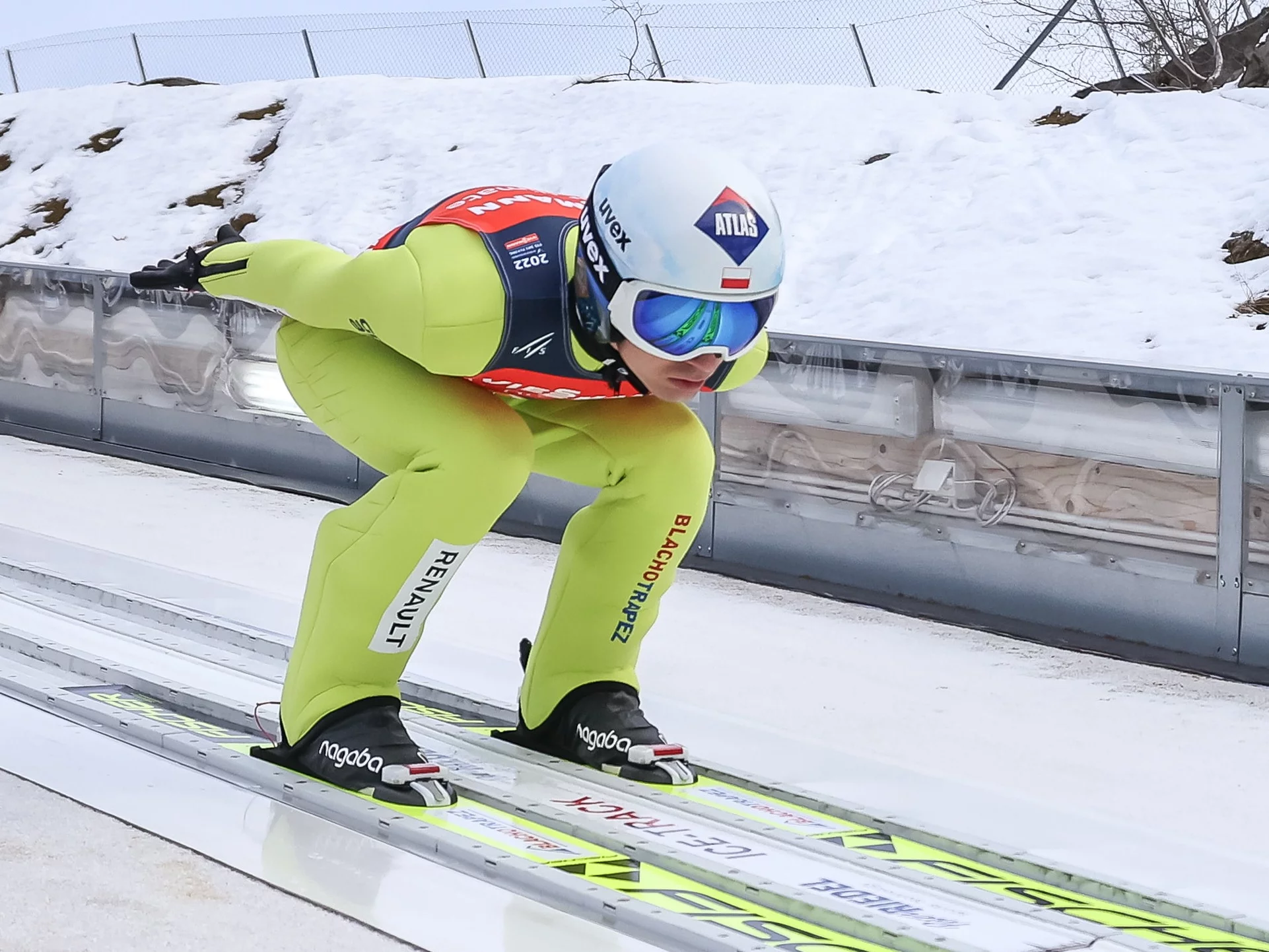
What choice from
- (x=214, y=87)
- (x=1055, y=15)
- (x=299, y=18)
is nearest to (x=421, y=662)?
(x=1055, y=15)

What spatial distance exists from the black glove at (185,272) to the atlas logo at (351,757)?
1.04 m

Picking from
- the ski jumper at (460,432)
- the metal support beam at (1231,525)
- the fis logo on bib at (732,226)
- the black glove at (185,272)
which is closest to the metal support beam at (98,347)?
the black glove at (185,272)

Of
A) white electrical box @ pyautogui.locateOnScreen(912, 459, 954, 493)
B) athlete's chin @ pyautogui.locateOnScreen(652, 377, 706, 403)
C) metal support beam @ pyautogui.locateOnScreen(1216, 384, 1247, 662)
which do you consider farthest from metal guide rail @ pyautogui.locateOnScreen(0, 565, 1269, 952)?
white electrical box @ pyautogui.locateOnScreen(912, 459, 954, 493)

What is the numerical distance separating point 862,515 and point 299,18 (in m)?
19.3

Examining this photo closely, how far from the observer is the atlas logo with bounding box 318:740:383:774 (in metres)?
3.07

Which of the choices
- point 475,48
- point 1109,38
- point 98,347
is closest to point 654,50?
point 475,48

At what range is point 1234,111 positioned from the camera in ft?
41.1

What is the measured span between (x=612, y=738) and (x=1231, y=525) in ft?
8.24

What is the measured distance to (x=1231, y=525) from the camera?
4.92 meters

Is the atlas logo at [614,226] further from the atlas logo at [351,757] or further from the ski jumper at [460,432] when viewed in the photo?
the atlas logo at [351,757]

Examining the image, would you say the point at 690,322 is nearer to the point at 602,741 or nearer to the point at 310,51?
the point at 602,741

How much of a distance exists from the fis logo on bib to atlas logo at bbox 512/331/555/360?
1.30 ft

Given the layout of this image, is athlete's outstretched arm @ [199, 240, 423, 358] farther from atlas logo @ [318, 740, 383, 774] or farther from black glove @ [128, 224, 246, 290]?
atlas logo @ [318, 740, 383, 774]

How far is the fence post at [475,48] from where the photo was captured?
20.7 metres
